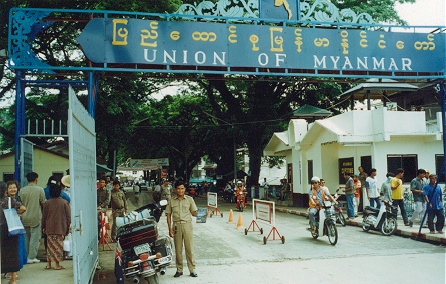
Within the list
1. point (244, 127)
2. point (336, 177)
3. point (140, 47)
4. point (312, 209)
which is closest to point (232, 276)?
point (312, 209)

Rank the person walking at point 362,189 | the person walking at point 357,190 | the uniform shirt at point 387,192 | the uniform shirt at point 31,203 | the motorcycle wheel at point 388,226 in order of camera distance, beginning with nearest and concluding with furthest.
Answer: the uniform shirt at point 31,203 < the motorcycle wheel at point 388,226 < the uniform shirt at point 387,192 < the person walking at point 357,190 < the person walking at point 362,189

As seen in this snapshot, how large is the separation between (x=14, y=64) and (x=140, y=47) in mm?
2632

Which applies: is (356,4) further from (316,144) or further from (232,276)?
(232,276)

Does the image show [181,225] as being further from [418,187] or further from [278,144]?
[278,144]

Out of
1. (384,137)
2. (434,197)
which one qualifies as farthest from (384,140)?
(434,197)

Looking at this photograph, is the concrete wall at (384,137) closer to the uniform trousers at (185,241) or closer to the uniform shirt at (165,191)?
the uniform shirt at (165,191)

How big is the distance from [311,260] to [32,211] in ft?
18.2

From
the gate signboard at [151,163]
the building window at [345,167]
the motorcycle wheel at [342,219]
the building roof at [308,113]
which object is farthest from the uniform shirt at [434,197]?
the gate signboard at [151,163]

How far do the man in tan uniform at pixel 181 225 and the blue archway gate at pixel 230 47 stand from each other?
2.99 meters

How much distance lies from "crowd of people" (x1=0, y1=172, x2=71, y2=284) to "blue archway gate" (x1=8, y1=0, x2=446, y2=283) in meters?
1.13

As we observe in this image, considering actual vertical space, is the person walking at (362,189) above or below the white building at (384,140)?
below

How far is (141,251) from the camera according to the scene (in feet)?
21.8

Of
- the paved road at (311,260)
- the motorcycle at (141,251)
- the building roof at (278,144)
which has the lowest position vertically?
the paved road at (311,260)

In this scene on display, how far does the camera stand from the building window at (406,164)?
58.6ft
